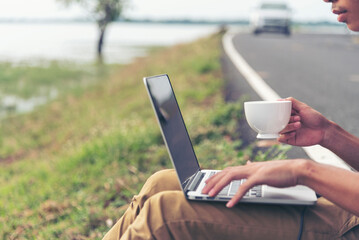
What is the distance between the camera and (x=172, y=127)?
2301mm

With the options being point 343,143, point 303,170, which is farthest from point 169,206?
point 343,143

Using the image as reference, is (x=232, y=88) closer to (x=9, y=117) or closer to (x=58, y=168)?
(x=58, y=168)

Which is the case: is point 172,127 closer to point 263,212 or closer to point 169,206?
point 169,206

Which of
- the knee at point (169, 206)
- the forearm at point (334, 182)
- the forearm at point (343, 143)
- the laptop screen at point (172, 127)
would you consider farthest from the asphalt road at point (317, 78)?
the knee at point (169, 206)

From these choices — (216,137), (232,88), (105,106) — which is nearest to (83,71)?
(105,106)

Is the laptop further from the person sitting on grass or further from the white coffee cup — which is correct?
the white coffee cup

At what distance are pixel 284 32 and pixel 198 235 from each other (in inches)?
994

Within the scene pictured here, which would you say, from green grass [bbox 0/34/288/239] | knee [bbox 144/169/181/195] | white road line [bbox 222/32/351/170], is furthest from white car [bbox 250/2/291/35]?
knee [bbox 144/169/181/195]

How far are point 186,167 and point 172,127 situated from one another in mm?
194

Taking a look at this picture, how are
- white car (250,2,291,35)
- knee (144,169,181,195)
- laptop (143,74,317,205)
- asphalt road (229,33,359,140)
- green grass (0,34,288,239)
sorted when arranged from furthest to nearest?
white car (250,2,291,35), asphalt road (229,33,359,140), green grass (0,34,288,239), knee (144,169,181,195), laptop (143,74,317,205)

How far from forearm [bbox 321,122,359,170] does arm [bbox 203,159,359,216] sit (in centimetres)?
66

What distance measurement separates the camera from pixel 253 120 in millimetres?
2178

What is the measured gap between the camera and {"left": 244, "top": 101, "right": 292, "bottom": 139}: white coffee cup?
2.12 meters

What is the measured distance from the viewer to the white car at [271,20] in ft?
83.9
